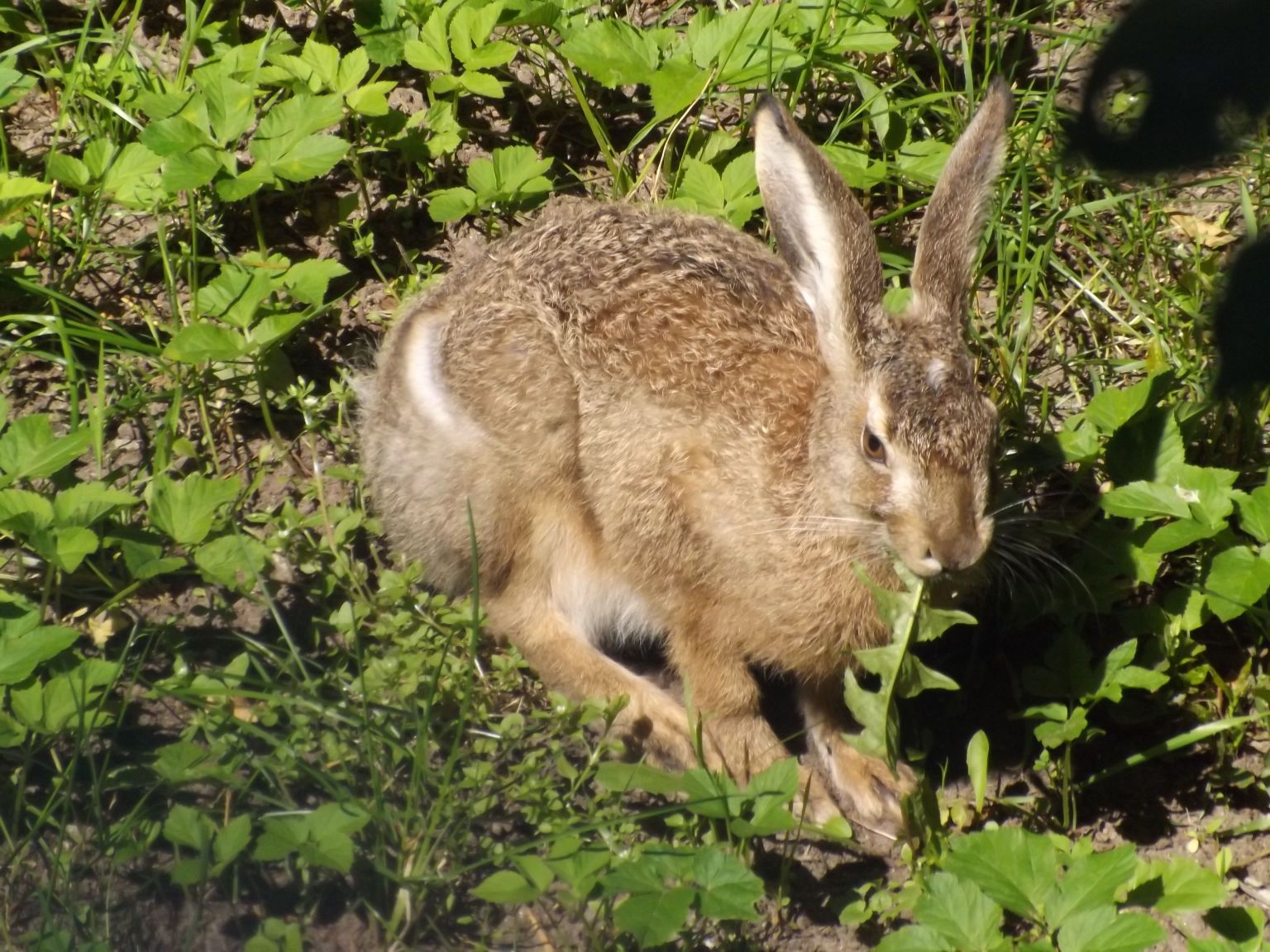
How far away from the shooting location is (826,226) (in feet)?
11.5

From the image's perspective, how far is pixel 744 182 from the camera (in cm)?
A: 462

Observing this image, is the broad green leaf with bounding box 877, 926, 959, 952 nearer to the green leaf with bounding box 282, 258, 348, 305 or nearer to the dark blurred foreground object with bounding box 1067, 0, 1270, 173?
the dark blurred foreground object with bounding box 1067, 0, 1270, 173

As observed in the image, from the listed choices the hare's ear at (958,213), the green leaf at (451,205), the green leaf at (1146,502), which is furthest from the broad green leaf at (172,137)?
the green leaf at (1146,502)

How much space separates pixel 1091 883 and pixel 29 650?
2.21 m

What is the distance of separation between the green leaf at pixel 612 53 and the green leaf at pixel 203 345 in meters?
1.42

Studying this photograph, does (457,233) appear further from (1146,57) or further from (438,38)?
(1146,57)

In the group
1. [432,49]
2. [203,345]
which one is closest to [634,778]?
[203,345]

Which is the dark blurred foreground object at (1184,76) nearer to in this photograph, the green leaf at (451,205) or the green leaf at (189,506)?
the green leaf at (189,506)

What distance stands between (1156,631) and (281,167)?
9.14 ft

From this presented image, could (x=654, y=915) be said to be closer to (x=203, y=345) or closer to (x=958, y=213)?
(x=958, y=213)

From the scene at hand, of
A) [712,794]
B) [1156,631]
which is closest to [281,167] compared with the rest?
[712,794]

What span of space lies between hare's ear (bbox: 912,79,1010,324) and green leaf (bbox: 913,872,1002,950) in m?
1.40

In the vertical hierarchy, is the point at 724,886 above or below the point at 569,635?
above

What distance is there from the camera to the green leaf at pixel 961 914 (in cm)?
280
